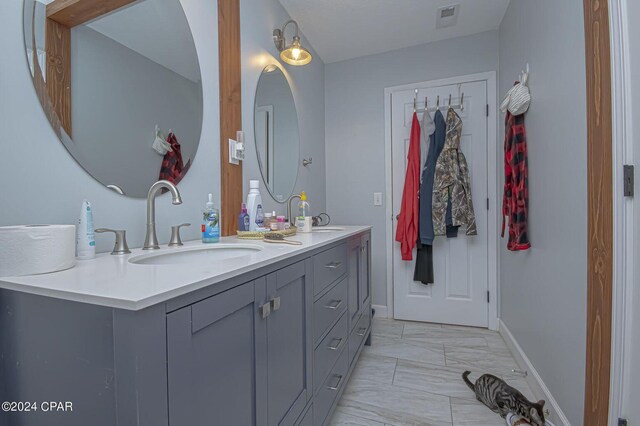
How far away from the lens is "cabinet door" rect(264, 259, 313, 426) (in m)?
0.78

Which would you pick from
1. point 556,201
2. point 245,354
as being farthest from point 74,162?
point 556,201

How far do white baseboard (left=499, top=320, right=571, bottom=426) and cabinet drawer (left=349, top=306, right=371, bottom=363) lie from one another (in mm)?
926

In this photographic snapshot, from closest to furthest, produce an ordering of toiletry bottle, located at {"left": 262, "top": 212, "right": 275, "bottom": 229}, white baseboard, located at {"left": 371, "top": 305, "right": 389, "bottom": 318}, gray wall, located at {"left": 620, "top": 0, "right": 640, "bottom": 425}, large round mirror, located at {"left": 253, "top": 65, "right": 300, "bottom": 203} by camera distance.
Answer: gray wall, located at {"left": 620, "top": 0, "right": 640, "bottom": 425} < toiletry bottle, located at {"left": 262, "top": 212, "right": 275, "bottom": 229} < large round mirror, located at {"left": 253, "top": 65, "right": 300, "bottom": 203} < white baseboard, located at {"left": 371, "top": 305, "right": 389, "bottom": 318}

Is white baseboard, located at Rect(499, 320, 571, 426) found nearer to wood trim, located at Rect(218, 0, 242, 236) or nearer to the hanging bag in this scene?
the hanging bag

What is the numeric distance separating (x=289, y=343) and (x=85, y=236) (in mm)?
636

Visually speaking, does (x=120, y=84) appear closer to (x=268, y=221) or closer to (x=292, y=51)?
(x=268, y=221)

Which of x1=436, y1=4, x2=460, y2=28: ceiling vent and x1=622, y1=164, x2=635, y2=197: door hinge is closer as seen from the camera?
x1=622, y1=164, x2=635, y2=197: door hinge

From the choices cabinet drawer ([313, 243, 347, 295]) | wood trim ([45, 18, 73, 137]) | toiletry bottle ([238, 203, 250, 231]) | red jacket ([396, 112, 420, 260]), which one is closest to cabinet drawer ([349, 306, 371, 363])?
cabinet drawer ([313, 243, 347, 295])

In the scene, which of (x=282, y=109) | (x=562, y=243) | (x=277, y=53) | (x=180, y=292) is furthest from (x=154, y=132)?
(x=562, y=243)

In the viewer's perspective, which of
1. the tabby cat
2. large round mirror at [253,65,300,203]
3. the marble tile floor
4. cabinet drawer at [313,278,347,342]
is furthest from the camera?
large round mirror at [253,65,300,203]

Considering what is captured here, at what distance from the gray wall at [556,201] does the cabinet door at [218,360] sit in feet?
3.93

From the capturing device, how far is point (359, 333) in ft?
5.74

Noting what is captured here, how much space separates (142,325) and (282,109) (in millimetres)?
1758

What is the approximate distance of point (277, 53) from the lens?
1.92 meters
